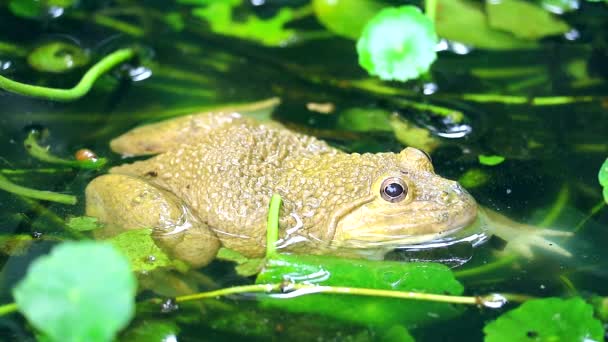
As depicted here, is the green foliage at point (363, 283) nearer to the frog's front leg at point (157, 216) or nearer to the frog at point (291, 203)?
the frog at point (291, 203)

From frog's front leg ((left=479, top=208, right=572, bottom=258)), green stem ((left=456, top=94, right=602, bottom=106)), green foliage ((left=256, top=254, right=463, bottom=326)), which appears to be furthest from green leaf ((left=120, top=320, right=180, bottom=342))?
green stem ((left=456, top=94, right=602, bottom=106))

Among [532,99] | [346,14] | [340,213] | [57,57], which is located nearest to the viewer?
[340,213]

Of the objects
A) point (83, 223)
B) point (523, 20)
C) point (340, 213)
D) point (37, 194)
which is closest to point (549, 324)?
point (340, 213)

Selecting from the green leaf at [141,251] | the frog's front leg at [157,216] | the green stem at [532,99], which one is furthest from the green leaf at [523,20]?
the green leaf at [141,251]

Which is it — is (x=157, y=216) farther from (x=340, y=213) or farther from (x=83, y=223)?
(x=340, y=213)

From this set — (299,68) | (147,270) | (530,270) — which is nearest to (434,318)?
(530,270)

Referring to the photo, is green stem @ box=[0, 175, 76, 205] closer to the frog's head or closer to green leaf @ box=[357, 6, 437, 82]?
the frog's head
